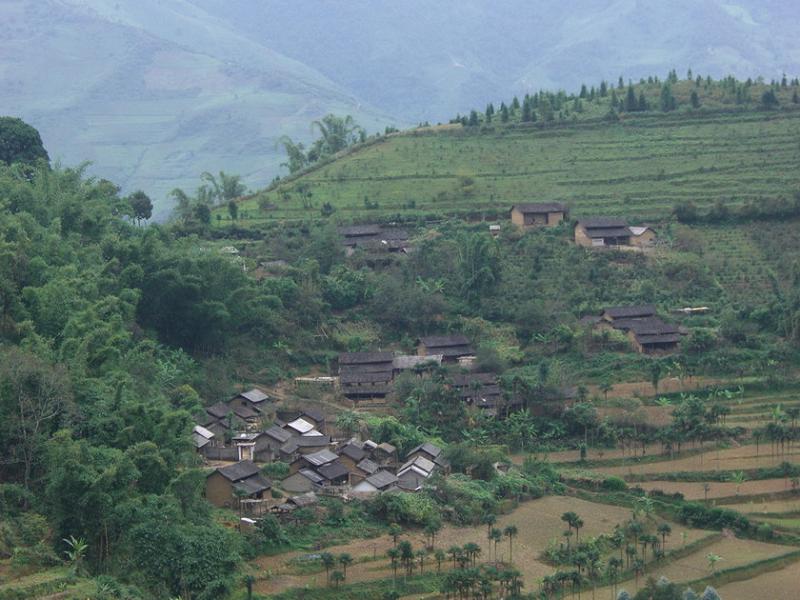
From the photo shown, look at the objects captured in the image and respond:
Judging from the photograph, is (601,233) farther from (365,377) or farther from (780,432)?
(780,432)

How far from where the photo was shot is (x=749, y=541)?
34.6 m

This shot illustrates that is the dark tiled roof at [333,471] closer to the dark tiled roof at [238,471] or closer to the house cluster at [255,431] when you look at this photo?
the house cluster at [255,431]

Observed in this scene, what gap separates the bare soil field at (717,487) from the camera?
1460 inches

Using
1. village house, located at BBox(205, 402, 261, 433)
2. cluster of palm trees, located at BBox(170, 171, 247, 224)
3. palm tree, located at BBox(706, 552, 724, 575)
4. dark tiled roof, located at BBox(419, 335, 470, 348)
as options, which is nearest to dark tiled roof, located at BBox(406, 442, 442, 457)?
village house, located at BBox(205, 402, 261, 433)

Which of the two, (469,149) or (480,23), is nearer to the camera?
(469,149)

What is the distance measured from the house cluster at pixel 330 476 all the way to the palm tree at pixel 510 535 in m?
3.23

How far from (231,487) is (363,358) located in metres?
11.8

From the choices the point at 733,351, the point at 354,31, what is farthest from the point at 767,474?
the point at 354,31

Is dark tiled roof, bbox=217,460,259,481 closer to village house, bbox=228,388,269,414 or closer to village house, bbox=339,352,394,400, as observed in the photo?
village house, bbox=228,388,269,414

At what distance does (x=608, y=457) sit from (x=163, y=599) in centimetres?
1590

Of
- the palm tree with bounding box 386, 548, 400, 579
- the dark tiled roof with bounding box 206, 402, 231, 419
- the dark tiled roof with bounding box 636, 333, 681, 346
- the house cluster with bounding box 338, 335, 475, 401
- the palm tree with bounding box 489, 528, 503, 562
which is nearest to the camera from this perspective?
the palm tree with bounding box 386, 548, 400, 579

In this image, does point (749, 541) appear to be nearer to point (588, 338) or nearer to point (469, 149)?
point (588, 338)

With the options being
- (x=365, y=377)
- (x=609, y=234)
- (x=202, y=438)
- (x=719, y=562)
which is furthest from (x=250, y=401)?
(x=609, y=234)

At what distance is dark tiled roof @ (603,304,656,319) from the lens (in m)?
47.7
